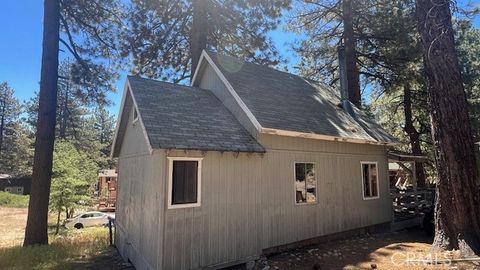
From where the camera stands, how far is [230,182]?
7914 mm

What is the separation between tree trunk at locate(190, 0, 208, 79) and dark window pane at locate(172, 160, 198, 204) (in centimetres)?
999

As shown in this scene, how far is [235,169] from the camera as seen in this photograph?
805 cm

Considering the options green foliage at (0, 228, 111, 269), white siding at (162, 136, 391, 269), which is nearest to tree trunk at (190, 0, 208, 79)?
white siding at (162, 136, 391, 269)

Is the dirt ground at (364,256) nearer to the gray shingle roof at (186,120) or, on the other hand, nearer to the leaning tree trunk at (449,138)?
the leaning tree trunk at (449,138)

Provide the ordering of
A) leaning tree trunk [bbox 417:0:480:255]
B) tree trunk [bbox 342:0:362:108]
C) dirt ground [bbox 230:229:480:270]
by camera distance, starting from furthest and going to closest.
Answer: tree trunk [bbox 342:0:362:108] → dirt ground [bbox 230:229:480:270] → leaning tree trunk [bbox 417:0:480:255]

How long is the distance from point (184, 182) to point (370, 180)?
7719 mm

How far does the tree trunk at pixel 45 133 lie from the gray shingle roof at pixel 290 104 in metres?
6.72

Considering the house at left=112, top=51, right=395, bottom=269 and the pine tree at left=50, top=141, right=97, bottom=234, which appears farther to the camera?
the pine tree at left=50, top=141, right=97, bottom=234

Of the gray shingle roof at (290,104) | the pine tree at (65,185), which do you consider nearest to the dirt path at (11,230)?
the pine tree at (65,185)

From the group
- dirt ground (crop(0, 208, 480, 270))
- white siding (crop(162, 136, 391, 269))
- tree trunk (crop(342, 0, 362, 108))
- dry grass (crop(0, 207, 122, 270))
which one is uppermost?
tree trunk (crop(342, 0, 362, 108))

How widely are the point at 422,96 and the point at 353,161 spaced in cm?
1080

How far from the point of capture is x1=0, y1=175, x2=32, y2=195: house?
41625 mm

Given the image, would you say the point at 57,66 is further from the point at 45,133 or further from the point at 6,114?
the point at 6,114

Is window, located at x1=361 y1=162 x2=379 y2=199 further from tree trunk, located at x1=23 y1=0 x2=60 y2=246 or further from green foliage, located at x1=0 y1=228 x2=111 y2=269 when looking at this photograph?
tree trunk, located at x1=23 y1=0 x2=60 y2=246
